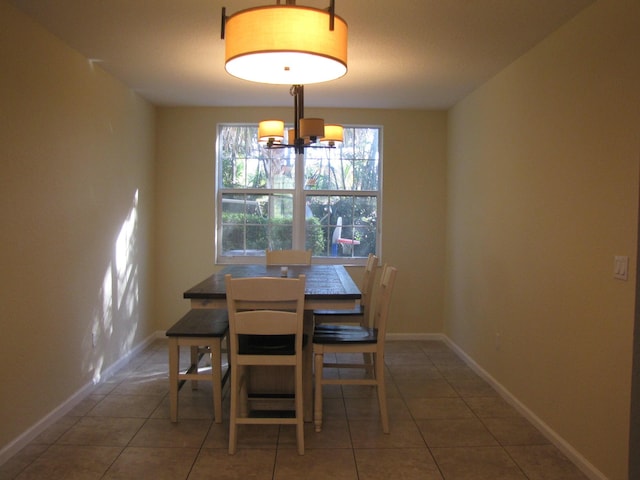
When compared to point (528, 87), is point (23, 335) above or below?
below

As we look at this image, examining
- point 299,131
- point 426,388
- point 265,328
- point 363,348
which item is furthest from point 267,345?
point 426,388

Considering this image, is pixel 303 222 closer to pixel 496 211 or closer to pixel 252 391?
pixel 496 211

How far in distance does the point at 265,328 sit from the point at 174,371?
0.78 m

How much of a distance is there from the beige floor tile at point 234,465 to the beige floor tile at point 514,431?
130 cm

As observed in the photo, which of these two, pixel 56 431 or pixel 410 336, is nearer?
pixel 56 431

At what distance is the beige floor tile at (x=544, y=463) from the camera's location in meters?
2.63

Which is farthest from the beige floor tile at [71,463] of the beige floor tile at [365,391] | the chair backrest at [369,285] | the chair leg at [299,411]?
the chair backrest at [369,285]

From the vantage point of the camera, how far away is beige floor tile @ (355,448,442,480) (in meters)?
2.62

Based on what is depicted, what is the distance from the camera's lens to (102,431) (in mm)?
Answer: 3115

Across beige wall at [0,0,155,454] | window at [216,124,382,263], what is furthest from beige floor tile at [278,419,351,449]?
window at [216,124,382,263]

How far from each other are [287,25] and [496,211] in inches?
111

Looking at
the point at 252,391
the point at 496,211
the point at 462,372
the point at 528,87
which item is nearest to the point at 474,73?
the point at 528,87

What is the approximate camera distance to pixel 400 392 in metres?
3.83

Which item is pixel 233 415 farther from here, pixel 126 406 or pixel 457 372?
pixel 457 372
